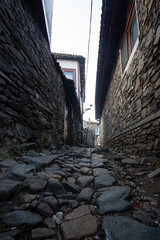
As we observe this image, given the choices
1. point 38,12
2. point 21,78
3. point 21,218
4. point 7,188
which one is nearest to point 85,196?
point 21,218

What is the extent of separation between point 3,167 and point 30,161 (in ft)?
1.22

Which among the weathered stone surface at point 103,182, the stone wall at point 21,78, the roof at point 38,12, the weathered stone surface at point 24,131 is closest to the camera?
the weathered stone surface at point 103,182

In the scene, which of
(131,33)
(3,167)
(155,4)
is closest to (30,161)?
(3,167)

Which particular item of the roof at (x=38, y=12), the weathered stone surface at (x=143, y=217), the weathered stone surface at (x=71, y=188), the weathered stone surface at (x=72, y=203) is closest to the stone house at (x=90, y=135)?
the roof at (x=38, y=12)

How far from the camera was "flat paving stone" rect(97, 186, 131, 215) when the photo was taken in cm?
95

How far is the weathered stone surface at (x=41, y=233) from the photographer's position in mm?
677

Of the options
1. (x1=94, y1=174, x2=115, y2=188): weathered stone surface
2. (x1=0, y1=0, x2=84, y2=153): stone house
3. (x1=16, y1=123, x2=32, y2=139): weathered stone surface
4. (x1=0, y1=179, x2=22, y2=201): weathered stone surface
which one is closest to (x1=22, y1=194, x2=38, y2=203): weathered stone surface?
(x1=0, y1=179, x2=22, y2=201): weathered stone surface

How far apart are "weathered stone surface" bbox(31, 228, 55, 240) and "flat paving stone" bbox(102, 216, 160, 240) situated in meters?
0.33

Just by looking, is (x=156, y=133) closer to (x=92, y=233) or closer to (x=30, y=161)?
(x=92, y=233)

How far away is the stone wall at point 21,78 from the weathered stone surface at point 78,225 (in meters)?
1.51

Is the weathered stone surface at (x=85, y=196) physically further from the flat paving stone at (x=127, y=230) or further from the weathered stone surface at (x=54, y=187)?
the flat paving stone at (x=127, y=230)

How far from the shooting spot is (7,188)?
3.29ft

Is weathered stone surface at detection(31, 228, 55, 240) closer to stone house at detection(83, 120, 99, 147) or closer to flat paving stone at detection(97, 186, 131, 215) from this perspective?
flat paving stone at detection(97, 186, 131, 215)

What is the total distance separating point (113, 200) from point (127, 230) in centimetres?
33
